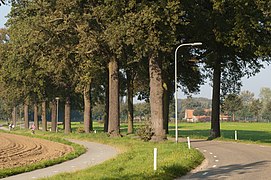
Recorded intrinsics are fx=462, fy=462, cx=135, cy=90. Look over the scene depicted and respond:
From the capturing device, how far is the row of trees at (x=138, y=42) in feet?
102

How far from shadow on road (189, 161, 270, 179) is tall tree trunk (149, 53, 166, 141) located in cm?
1348

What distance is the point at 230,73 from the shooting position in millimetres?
46188

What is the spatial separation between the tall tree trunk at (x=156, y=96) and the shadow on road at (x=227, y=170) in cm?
1348

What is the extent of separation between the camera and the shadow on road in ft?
53.3

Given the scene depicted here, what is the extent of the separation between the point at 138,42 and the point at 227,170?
14.6 metres

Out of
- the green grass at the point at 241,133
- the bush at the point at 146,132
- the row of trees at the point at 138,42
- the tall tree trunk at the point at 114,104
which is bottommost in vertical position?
the green grass at the point at 241,133

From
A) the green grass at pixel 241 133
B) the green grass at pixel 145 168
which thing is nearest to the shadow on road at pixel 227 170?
the green grass at pixel 145 168

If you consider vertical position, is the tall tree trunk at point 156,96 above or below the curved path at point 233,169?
above

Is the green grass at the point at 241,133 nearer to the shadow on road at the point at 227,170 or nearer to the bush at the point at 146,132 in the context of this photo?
the bush at the point at 146,132

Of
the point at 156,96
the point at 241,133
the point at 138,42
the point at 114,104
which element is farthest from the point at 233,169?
the point at 241,133

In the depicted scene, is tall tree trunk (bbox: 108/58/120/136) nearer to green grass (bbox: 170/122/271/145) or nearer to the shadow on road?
green grass (bbox: 170/122/271/145)

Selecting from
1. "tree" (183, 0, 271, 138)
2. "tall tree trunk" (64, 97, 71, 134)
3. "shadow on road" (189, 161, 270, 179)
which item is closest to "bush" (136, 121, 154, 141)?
"tree" (183, 0, 271, 138)

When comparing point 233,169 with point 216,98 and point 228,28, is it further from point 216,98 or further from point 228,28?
point 216,98

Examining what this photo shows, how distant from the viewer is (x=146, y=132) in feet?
114
